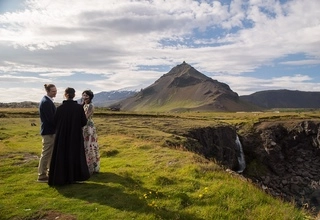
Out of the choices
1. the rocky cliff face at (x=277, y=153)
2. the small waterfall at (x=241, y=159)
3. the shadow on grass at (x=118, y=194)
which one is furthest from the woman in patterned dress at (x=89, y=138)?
the small waterfall at (x=241, y=159)

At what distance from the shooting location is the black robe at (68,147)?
47.2ft

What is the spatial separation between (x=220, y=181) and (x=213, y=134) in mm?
45950

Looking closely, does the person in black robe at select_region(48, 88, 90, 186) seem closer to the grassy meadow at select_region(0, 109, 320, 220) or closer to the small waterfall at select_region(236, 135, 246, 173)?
the grassy meadow at select_region(0, 109, 320, 220)

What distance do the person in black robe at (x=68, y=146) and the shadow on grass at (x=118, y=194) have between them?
54 centimetres

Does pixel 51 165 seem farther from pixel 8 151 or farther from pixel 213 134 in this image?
pixel 213 134

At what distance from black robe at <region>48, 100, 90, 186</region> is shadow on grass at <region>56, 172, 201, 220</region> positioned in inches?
21.5

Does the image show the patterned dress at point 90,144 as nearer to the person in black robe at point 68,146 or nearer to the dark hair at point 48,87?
the person in black robe at point 68,146

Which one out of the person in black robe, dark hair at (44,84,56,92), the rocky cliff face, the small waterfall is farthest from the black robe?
the small waterfall

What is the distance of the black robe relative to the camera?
1438 centimetres

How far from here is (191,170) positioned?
15500 millimetres

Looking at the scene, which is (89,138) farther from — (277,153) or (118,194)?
(277,153)

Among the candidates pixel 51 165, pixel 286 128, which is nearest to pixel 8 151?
pixel 51 165

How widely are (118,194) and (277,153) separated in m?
69.8

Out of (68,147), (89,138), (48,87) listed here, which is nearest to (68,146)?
(68,147)
